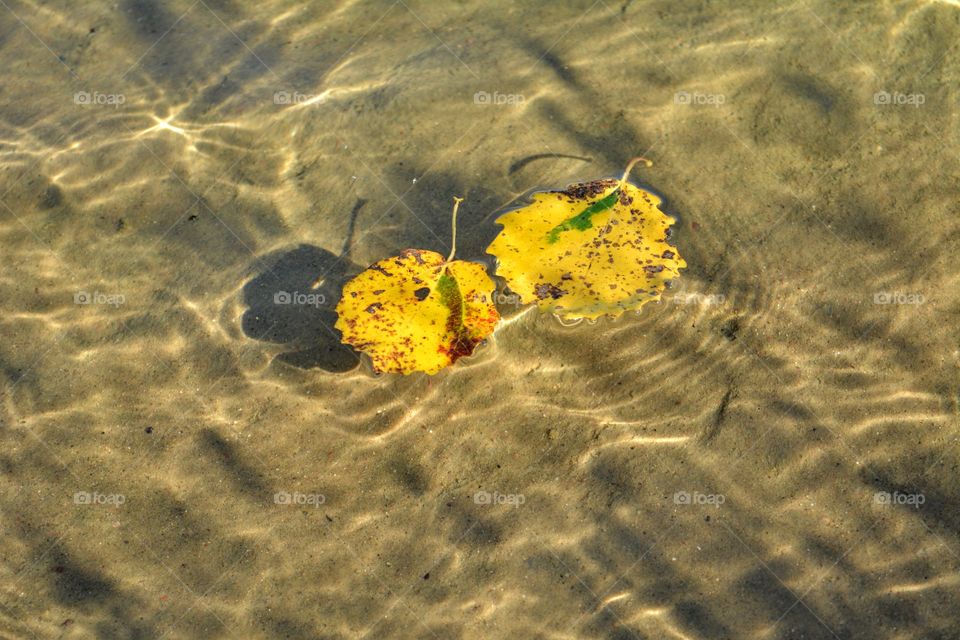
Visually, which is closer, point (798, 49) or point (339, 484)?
point (339, 484)

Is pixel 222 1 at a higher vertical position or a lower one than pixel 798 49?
lower

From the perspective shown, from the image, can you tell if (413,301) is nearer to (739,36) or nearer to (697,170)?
(697,170)

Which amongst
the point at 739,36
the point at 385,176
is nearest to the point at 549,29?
the point at 739,36

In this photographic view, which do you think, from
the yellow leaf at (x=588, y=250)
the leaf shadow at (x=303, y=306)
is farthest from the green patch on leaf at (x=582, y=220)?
the leaf shadow at (x=303, y=306)

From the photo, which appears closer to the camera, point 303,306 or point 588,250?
point 588,250

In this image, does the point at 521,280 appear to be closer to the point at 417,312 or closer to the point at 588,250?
the point at 588,250

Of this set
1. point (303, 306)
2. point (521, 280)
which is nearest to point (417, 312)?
point (521, 280)

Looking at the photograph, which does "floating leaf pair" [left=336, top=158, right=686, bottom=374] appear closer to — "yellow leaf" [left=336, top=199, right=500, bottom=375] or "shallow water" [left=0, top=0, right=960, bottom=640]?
"yellow leaf" [left=336, top=199, right=500, bottom=375]
